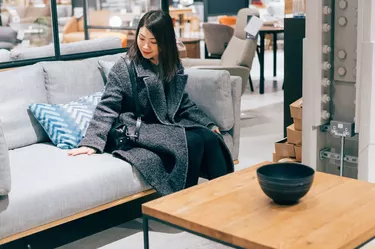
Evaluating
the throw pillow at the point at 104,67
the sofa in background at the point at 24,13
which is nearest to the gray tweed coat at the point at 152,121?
the throw pillow at the point at 104,67

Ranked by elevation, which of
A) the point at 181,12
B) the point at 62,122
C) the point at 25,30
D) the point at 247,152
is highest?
the point at 181,12

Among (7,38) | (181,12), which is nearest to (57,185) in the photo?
(7,38)

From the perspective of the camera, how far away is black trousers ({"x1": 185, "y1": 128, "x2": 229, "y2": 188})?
3.00m

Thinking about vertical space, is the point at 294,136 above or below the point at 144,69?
below

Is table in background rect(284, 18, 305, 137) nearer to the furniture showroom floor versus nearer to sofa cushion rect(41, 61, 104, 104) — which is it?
the furniture showroom floor

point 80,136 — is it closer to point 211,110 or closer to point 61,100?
point 61,100

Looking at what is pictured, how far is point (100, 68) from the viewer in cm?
351

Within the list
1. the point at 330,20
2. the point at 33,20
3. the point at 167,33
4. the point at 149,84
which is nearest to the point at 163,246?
the point at 149,84

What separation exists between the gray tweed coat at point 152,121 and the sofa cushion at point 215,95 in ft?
0.24

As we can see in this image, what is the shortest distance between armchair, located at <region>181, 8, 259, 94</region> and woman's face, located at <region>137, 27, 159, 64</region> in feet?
7.18

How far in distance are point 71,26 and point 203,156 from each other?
3.84 m

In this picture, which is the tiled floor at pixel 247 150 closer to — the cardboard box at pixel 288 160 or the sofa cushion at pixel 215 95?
the cardboard box at pixel 288 160

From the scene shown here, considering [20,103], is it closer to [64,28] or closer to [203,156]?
[203,156]

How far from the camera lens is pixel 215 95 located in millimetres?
3301
